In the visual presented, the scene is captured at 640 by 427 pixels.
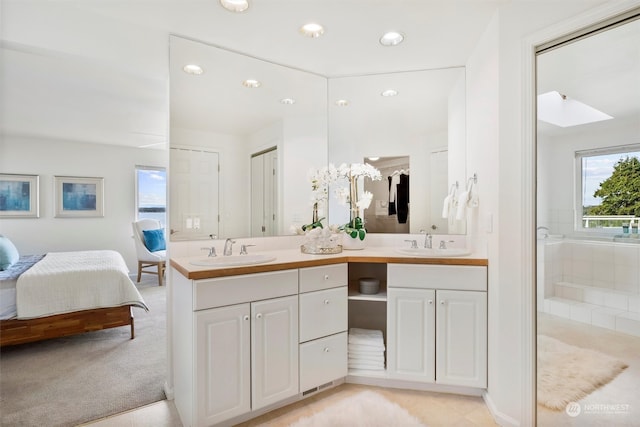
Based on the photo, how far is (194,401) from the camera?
5.21ft

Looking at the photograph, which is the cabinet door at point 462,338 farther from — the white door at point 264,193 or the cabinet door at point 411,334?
the white door at point 264,193

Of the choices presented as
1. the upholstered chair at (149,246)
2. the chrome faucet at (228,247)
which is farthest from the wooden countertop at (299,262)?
the upholstered chair at (149,246)

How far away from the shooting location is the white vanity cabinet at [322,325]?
76.5 inches

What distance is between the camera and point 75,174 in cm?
520

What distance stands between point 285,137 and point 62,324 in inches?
100

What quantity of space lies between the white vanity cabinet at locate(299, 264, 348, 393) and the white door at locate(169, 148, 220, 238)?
0.82 meters

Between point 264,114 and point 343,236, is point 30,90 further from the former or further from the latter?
point 343,236

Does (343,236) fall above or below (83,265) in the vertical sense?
above

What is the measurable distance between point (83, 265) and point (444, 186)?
352 centimetres

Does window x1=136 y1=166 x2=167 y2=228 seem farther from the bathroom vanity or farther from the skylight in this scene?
the skylight

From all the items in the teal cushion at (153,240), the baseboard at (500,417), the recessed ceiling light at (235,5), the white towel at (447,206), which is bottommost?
the baseboard at (500,417)

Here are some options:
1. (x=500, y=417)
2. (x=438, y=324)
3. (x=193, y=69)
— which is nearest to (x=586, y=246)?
(x=438, y=324)

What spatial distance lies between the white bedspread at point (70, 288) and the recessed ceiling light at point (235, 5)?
256 cm

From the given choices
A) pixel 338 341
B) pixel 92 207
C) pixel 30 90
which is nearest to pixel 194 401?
pixel 338 341
